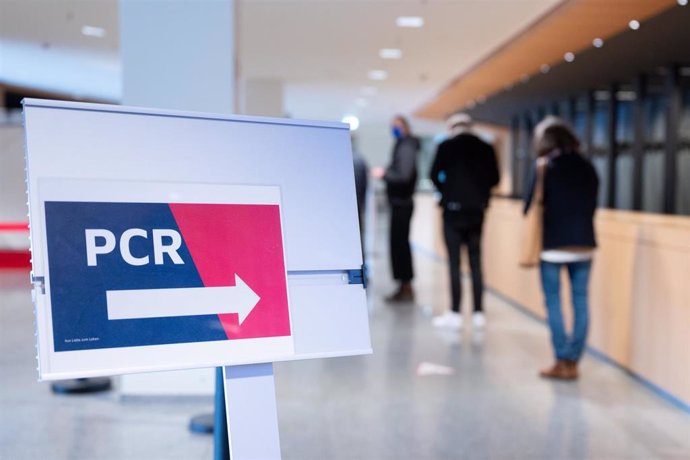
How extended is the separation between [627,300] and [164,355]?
147 inches

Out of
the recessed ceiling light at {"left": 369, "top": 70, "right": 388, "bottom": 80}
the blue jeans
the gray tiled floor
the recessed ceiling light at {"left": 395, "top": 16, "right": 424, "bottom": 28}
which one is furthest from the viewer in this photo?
the recessed ceiling light at {"left": 369, "top": 70, "right": 388, "bottom": 80}

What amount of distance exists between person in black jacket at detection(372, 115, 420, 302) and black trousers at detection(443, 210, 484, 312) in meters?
1.17

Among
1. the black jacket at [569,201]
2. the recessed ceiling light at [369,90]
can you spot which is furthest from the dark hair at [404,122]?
the recessed ceiling light at [369,90]

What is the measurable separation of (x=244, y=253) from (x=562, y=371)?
3.28 m

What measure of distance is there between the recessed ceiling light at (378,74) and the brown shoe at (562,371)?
1011cm

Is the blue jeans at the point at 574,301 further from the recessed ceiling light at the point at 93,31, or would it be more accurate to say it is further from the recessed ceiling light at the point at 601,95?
the recessed ceiling light at the point at 601,95

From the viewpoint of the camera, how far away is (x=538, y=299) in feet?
22.7

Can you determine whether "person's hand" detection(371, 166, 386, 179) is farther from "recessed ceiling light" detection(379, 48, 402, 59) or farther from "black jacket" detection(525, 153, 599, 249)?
"black jacket" detection(525, 153, 599, 249)

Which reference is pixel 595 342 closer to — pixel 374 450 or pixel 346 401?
pixel 346 401

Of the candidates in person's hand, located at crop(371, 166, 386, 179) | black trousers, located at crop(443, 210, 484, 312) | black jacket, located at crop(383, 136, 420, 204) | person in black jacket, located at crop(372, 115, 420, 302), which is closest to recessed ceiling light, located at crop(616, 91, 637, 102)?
person's hand, located at crop(371, 166, 386, 179)

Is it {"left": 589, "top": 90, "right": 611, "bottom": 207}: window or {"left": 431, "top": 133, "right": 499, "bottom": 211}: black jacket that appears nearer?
{"left": 431, "top": 133, "right": 499, "bottom": 211}: black jacket

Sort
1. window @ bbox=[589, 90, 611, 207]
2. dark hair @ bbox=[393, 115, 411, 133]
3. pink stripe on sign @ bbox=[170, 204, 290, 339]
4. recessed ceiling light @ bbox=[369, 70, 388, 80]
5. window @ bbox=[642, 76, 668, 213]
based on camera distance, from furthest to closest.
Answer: recessed ceiling light @ bbox=[369, 70, 388, 80]
window @ bbox=[589, 90, 611, 207]
window @ bbox=[642, 76, 668, 213]
dark hair @ bbox=[393, 115, 411, 133]
pink stripe on sign @ bbox=[170, 204, 290, 339]

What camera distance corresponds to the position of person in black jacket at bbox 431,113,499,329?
20.7 ft

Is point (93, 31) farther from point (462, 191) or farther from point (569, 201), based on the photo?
point (569, 201)
